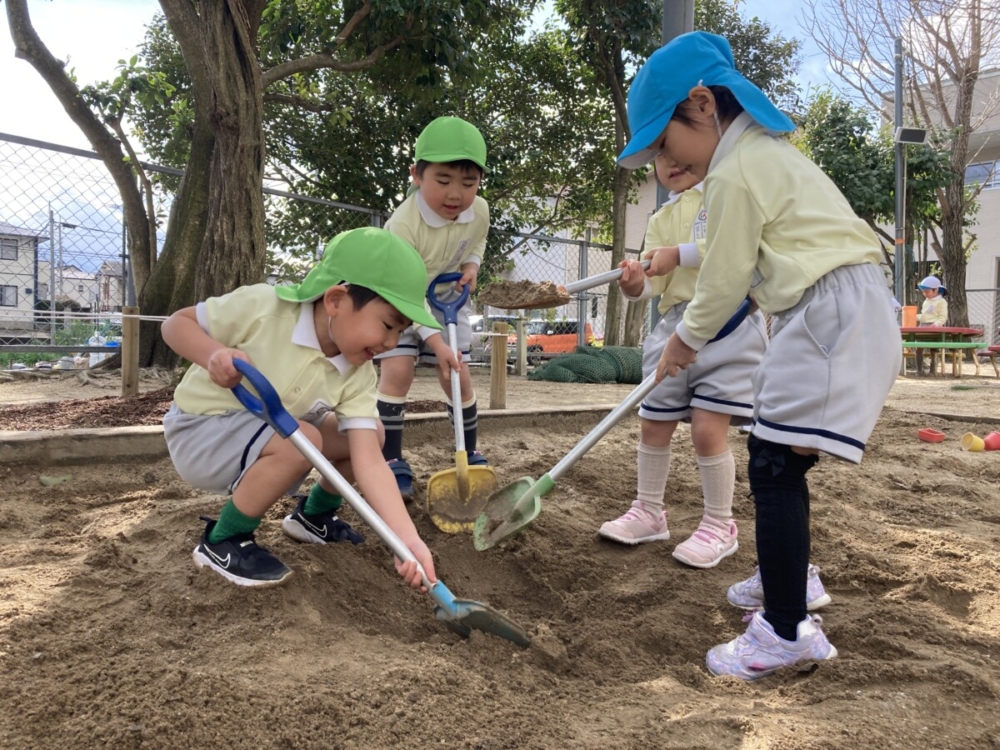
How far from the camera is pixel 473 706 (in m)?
1.29

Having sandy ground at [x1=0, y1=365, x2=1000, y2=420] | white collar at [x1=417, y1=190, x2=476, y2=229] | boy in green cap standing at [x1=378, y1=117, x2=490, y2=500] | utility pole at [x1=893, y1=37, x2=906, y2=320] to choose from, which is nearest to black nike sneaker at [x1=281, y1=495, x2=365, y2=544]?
boy in green cap standing at [x1=378, y1=117, x2=490, y2=500]

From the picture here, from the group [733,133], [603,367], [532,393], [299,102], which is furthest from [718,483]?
[299,102]

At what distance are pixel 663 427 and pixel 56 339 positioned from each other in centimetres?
590

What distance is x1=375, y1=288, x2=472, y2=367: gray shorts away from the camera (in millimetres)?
2914

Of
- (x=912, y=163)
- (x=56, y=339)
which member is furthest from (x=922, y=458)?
(x=912, y=163)

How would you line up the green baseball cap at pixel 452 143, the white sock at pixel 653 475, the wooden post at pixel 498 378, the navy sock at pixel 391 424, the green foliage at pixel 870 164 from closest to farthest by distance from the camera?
the white sock at pixel 653 475
the green baseball cap at pixel 452 143
the navy sock at pixel 391 424
the wooden post at pixel 498 378
the green foliage at pixel 870 164

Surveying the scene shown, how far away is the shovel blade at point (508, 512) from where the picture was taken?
87.6 inches

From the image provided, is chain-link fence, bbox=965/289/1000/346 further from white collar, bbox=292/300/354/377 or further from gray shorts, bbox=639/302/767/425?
→ white collar, bbox=292/300/354/377

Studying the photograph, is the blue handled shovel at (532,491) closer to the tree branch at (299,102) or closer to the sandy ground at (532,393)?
the sandy ground at (532,393)

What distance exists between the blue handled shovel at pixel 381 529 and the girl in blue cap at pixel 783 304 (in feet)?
1.50

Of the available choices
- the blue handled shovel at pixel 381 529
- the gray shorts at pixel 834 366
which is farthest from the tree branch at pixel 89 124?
the gray shorts at pixel 834 366

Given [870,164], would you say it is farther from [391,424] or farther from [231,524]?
[231,524]

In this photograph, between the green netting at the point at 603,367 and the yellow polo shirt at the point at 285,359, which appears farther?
the green netting at the point at 603,367

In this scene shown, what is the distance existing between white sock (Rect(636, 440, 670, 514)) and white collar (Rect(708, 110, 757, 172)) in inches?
40.8
